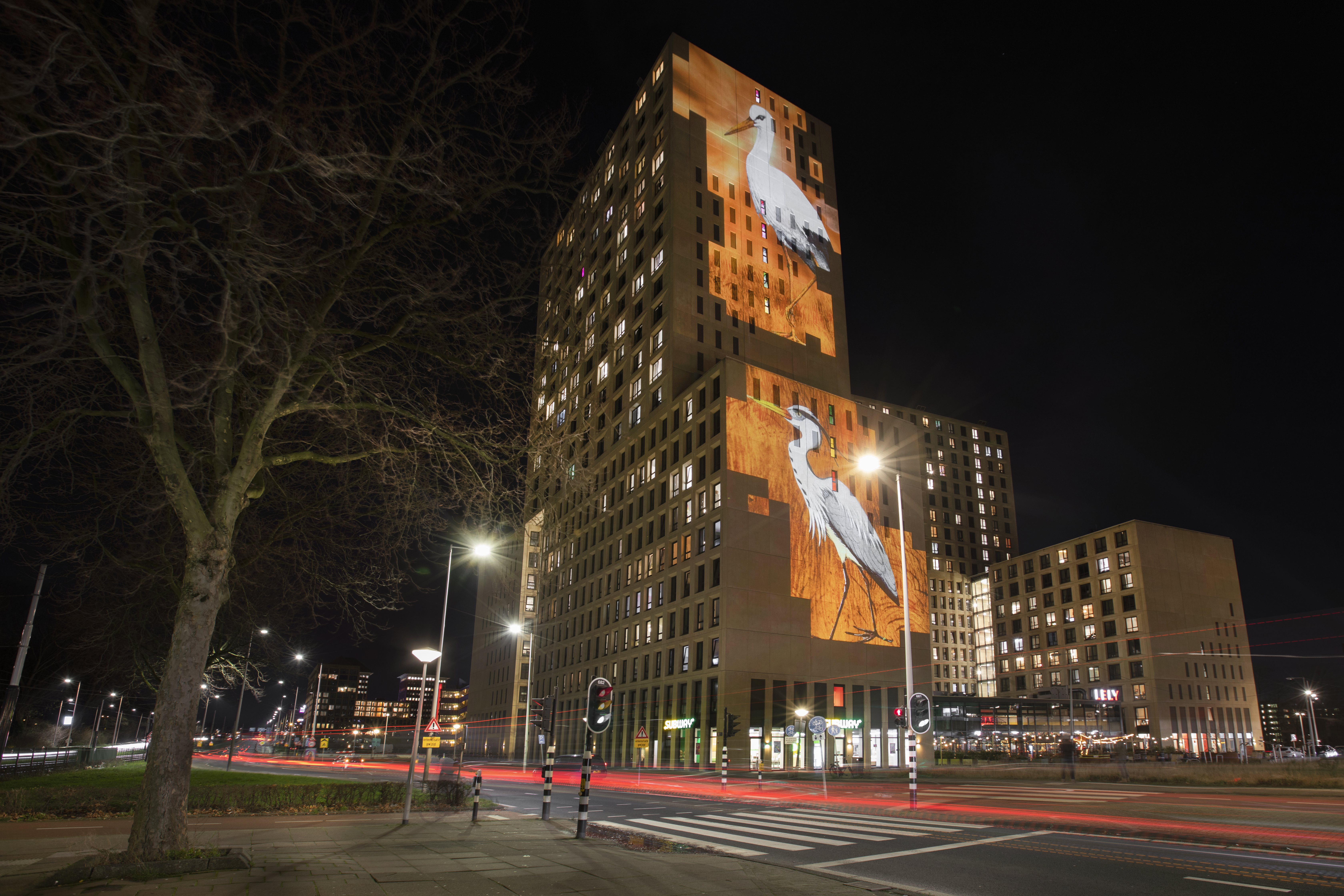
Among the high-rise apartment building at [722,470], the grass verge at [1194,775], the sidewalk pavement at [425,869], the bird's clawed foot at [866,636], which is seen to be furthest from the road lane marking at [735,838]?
the bird's clawed foot at [866,636]

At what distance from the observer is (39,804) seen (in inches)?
697

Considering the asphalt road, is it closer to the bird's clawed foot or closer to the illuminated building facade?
the bird's clawed foot

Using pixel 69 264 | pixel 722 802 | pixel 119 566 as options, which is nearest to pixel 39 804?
pixel 119 566

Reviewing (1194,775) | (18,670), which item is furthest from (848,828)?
(18,670)

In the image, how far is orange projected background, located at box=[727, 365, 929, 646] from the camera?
206ft

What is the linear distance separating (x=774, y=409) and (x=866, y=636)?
850 inches

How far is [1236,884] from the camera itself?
9.82 metres

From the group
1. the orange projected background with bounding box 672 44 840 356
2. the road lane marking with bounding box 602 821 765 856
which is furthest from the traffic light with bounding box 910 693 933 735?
the orange projected background with bounding box 672 44 840 356

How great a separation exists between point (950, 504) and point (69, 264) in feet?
489

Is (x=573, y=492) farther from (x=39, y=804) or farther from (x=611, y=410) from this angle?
(x=611, y=410)

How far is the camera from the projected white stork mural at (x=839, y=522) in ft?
214

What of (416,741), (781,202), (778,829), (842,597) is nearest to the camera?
(778,829)

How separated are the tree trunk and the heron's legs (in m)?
58.3

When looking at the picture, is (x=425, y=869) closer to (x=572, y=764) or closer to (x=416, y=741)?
(x=416, y=741)
